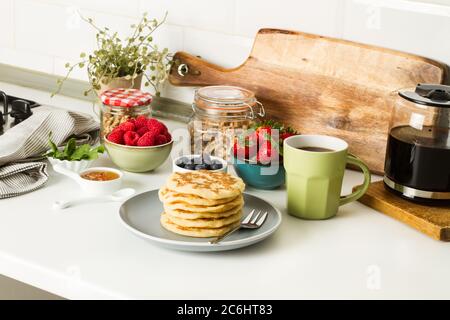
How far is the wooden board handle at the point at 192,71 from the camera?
200 centimetres

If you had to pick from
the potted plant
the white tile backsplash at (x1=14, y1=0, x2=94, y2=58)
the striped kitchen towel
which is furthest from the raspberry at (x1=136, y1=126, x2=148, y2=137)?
the white tile backsplash at (x1=14, y1=0, x2=94, y2=58)

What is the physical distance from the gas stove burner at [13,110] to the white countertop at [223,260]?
0.46m

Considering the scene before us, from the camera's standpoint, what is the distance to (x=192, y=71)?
2041 mm

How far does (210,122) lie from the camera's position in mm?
1764

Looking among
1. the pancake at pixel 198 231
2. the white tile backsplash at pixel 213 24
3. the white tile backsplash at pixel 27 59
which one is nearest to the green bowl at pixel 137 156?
the pancake at pixel 198 231

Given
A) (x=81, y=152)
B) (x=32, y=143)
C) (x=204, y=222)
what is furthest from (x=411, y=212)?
(x=32, y=143)

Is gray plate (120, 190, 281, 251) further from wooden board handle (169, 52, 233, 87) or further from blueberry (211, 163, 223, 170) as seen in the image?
wooden board handle (169, 52, 233, 87)

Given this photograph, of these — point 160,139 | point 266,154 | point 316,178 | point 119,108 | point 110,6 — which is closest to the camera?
point 316,178

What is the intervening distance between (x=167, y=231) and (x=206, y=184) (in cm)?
11

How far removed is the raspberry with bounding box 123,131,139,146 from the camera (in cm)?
170

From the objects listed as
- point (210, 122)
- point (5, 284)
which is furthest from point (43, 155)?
point (5, 284)

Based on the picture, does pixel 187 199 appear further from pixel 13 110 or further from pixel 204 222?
pixel 13 110

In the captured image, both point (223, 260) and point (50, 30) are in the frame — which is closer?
point (223, 260)
